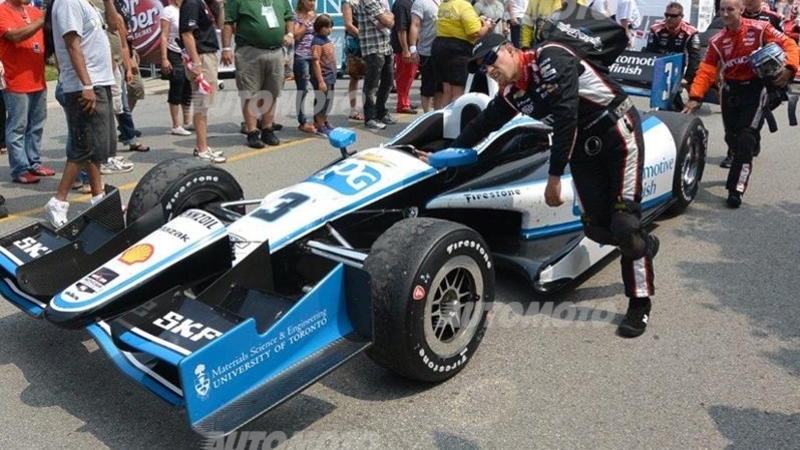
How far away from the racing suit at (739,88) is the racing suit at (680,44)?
215 cm

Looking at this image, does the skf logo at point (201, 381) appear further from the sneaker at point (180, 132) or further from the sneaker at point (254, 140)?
the sneaker at point (180, 132)

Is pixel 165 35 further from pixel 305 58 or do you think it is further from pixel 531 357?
pixel 531 357

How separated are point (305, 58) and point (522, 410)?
6.91 m

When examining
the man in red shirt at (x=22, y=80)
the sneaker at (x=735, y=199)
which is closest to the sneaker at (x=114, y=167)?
the man in red shirt at (x=22, y=80)

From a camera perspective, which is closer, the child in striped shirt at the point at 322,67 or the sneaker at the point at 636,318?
the sneaker at the point at 636,318

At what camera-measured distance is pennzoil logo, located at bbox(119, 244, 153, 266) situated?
3551mm

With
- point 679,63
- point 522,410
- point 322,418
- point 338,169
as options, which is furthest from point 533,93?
point 679,63

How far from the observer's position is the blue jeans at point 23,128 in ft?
22.7

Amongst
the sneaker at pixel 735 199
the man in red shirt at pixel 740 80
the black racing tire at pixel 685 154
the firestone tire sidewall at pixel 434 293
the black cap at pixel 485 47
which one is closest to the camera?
the firestone tire sidewall at pixel 434 293

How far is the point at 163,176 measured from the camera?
4.43 m

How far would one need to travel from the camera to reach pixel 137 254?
3.60m

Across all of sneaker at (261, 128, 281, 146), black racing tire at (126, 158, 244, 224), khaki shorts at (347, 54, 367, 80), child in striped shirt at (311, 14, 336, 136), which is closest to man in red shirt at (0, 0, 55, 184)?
sneaker at (261, 128, 281, 146)

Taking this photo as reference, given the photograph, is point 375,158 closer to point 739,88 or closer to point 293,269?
point 293,269

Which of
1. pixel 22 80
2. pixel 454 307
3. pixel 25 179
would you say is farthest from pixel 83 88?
pixel 454 307
